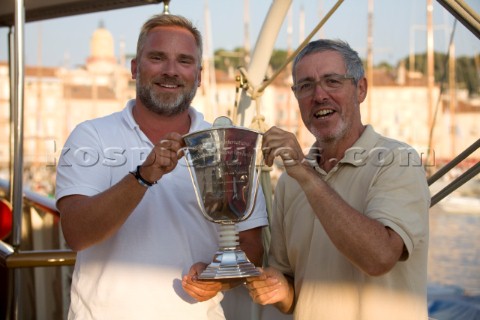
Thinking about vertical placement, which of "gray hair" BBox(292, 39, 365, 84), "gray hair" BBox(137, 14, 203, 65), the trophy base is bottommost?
the trophy base

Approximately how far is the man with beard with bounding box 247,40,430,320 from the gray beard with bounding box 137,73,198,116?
390 mm

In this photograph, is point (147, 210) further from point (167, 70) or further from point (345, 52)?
point (345, 52)

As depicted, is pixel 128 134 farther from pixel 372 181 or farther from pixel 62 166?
pixel 372 181

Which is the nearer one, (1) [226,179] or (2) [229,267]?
(2) [229,267]

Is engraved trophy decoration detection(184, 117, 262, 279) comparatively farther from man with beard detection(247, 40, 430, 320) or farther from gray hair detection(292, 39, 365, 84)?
gray hair detection(292, 39, 365, 84)

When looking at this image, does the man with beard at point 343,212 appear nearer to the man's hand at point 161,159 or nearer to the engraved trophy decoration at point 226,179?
the engraved trophy decoration at point 226,179

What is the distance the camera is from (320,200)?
236 cm

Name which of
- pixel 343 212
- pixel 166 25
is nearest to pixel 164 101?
pixel 166 25

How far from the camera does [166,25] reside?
279cm

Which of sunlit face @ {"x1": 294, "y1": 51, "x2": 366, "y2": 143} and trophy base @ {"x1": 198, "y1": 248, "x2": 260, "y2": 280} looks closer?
trophy base @ {"x1": 198, "y1": 248, "x2": 260, "y2": 280}

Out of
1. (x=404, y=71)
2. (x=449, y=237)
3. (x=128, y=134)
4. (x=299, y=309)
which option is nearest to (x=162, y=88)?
(x=128, y=134)

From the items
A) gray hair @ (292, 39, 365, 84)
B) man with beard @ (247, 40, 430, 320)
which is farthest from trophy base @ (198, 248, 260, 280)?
gray hair @ (292, 39, 365, 84)

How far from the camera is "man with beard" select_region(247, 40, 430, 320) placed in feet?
7.74

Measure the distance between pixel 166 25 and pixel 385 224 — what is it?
105cm
